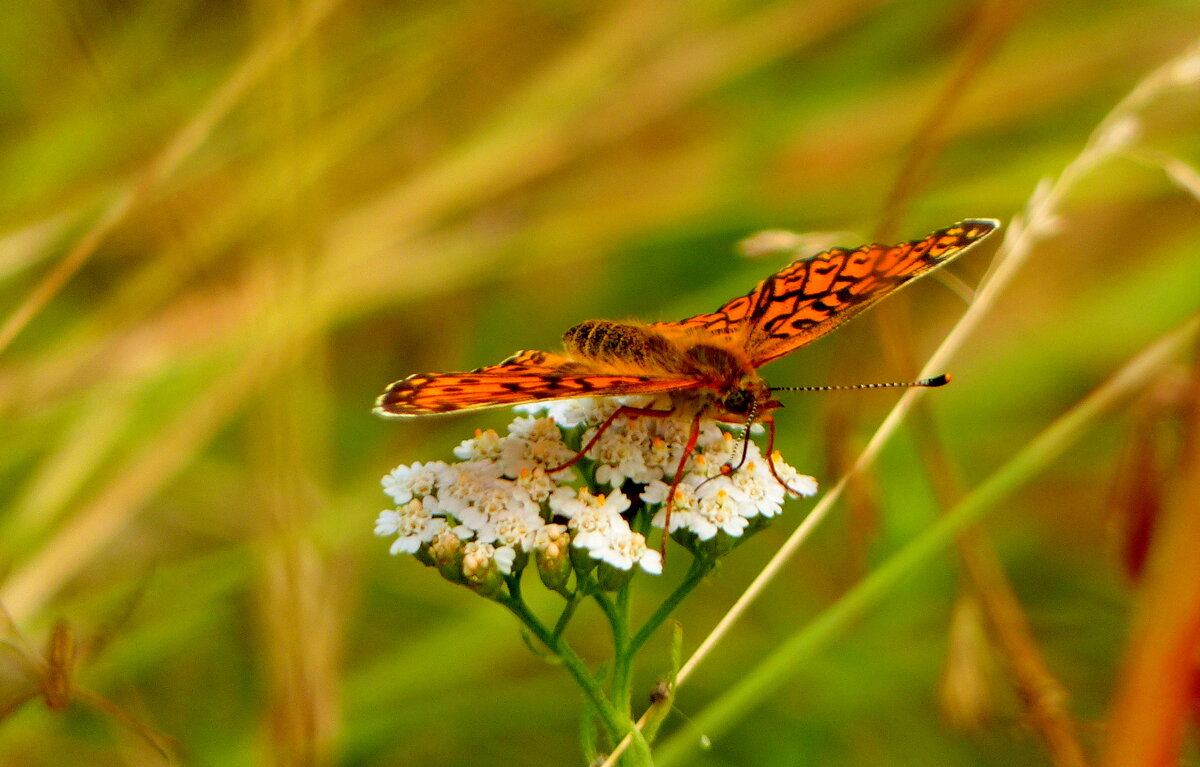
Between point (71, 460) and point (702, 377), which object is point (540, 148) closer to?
point (71, 460)

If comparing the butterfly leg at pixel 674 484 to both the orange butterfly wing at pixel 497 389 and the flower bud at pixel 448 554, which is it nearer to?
the orange butterfly wing at pixel 497 389

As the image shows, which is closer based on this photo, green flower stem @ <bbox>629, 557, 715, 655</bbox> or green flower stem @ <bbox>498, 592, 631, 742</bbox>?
green flower stem @ <bbox>498, 592, 631, 742</bbox>

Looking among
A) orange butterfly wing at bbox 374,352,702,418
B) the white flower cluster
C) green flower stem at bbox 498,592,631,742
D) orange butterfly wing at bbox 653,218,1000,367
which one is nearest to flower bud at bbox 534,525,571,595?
the white flower cluster

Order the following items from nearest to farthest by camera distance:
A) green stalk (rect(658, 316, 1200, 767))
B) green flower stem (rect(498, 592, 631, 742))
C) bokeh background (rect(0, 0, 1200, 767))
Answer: green flower stem (rect(498, 592, 631, 742)) < green stalk (rect(658, 316, 1200, 767)) < bokeh background (rect(0, 0, 1200, 767))

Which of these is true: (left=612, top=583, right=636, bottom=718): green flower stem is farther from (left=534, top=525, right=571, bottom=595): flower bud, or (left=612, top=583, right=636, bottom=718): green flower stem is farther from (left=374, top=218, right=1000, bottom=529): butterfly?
(left=374, top=218, right=1000, bottom=529): butterfly

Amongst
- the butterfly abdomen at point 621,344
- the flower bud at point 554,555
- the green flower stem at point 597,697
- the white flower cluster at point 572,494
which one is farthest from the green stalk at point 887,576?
the butterfly abdomen at point 621,344

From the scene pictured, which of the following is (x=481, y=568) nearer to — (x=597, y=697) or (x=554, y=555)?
(x=554, y=555)
